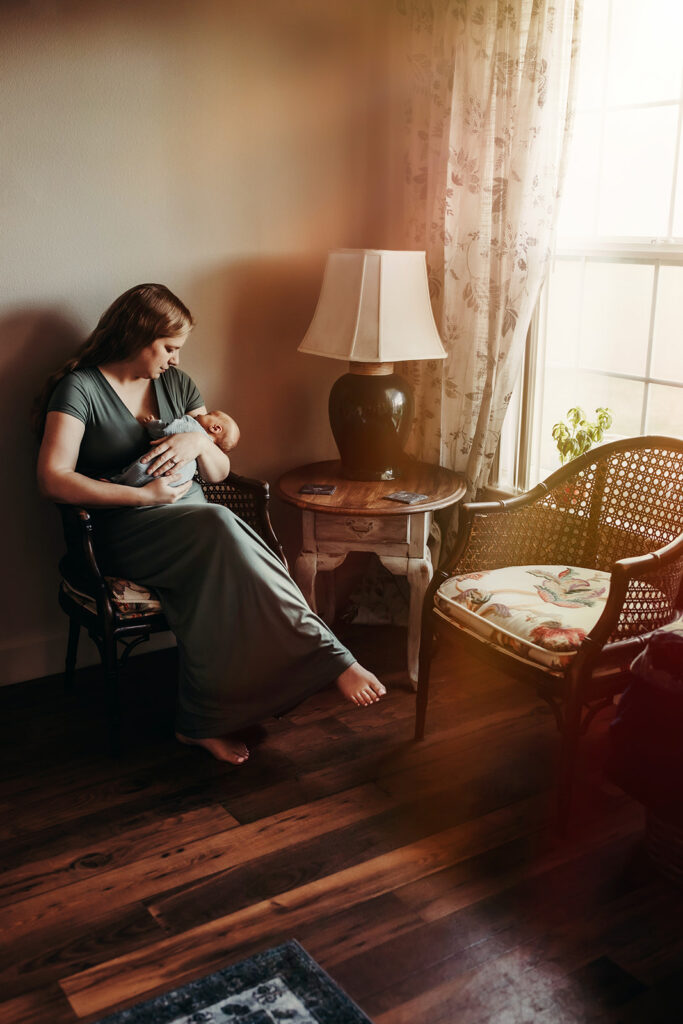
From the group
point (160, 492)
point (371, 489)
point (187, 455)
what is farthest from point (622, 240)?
point (160, 492)

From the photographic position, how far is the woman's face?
263 cm

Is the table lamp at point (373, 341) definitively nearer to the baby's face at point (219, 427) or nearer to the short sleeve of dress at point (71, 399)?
the baby's face at point (219, 427)

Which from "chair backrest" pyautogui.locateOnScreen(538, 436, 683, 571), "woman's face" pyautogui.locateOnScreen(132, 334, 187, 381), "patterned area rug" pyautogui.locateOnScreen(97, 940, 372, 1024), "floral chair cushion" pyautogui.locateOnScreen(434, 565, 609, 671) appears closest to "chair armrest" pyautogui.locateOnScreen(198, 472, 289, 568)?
"woman's face" pyautogui.locateOnScreen(132, 334, 187, 381)

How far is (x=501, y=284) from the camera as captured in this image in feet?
9.59

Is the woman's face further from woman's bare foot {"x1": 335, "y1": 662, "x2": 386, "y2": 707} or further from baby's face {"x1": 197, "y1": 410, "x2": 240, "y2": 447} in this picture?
woman's bare foot {"x1": 335, "y1": 662, "x2": 386, "y2": 707}

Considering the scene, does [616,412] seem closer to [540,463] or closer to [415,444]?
[540,463]

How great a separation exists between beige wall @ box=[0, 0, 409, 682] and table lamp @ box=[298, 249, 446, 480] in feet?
1.10

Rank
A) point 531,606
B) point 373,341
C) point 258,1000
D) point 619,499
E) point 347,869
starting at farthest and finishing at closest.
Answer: point 373,341 → point 619,499 → point 531,606 → point 347,869 → point 258,1000

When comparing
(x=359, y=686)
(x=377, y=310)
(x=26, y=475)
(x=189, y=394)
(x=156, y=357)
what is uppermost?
(x=377, y=310)

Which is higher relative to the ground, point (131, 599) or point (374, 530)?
point (374, 530)

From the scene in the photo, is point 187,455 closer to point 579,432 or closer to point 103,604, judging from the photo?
point 103,604

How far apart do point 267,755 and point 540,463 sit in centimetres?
139

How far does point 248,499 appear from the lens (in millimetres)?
2932

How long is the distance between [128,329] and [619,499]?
1.48 meters
